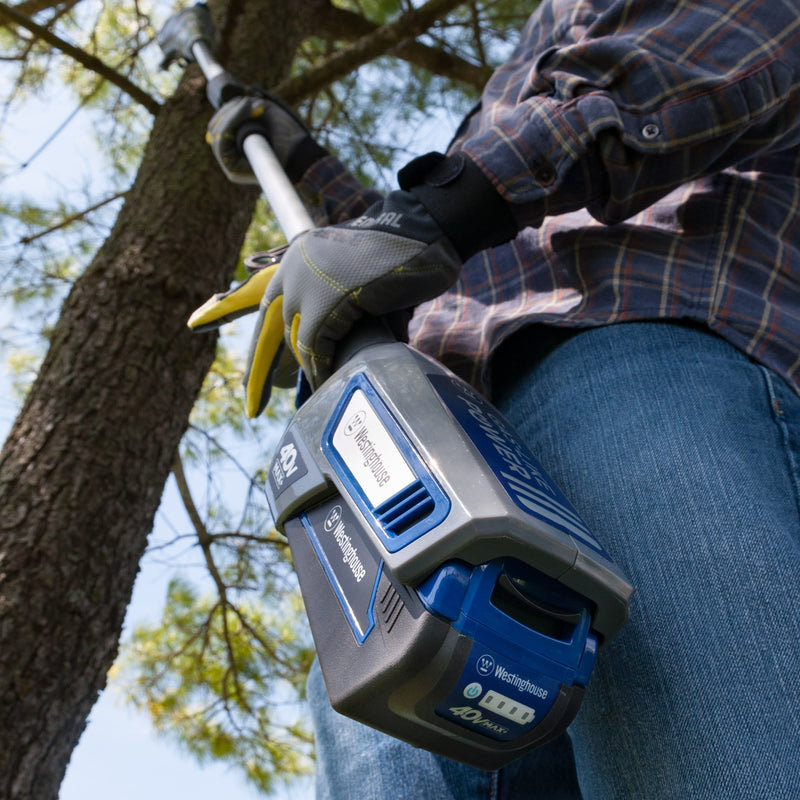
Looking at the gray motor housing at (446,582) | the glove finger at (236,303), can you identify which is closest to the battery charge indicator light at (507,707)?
the gray motor housing at (446,582)

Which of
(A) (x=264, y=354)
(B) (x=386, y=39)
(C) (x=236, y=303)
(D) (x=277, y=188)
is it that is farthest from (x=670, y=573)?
(B) (x=386, y=39)

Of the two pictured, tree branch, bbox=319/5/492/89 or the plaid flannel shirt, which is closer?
the plaid flannel shirt

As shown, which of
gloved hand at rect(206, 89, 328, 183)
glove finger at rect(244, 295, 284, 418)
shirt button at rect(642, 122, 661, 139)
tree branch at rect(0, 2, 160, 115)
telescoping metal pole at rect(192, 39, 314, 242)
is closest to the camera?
shirt button at rect(642, 122, 661, 139)

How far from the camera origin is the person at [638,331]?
713 millimetres

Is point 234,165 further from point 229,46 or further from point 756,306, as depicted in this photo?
point 756,306

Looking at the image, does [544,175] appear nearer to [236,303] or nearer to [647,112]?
[647,112]

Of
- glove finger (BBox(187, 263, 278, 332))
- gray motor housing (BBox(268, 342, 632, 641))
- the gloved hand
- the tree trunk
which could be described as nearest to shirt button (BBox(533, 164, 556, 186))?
gray motor housing (BBox(268, 342, 632, 641))

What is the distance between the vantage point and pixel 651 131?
89 cm

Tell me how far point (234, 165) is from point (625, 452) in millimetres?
1078

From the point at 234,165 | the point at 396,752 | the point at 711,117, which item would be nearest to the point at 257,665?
the point at 234,165

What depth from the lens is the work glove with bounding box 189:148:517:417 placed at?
2.94 feet

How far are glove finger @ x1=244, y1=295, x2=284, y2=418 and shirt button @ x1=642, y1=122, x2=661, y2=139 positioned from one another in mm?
444

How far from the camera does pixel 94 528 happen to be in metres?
1.34

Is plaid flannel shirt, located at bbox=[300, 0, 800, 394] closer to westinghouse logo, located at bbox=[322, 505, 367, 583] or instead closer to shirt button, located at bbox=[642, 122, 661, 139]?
shirt button, located at bbox=[642, 122, 661, 139]
